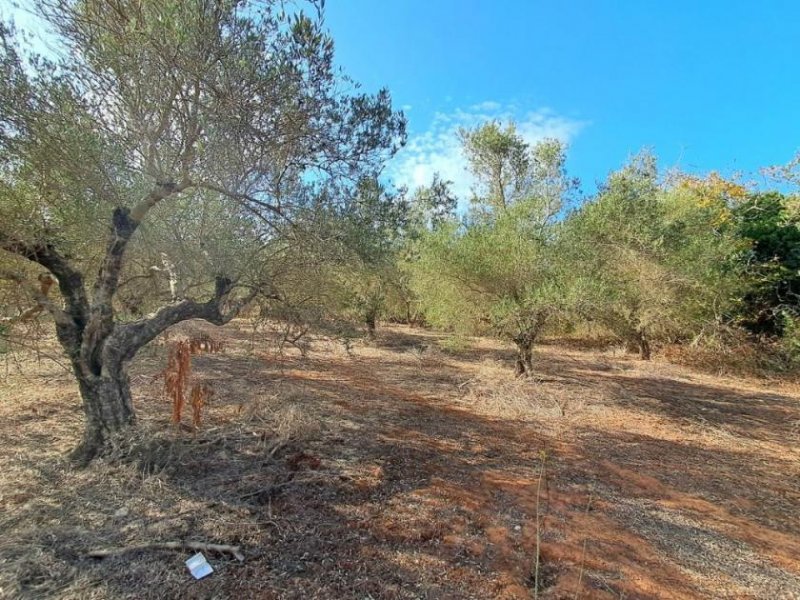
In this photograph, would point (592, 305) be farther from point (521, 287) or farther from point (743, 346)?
point (743, 346)

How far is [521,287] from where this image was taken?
8250 mm

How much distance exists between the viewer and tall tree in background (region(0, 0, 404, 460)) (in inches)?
130

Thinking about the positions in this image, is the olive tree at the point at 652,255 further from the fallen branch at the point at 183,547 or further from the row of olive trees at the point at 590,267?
the fallen branch at the point at 183,547

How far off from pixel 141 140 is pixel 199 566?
362 centimetres

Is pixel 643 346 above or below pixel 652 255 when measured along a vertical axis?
below

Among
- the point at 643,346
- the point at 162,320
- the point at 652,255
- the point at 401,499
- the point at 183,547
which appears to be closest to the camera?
the point at 183,547

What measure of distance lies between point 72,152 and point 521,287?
23.6ft

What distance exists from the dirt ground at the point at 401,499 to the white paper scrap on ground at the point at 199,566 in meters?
0.06

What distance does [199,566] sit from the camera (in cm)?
257

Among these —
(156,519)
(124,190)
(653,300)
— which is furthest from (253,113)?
(653,300)

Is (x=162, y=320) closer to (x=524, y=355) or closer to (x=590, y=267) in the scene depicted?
(x=524, y=355)

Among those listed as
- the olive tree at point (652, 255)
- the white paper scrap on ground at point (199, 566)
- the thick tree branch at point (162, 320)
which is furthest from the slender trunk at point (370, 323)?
the white paper scrap on ground at point (199, 566)

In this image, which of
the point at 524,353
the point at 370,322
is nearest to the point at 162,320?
the point at 524,353

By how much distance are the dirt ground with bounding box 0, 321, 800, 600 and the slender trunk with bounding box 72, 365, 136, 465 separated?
20 centimetres
